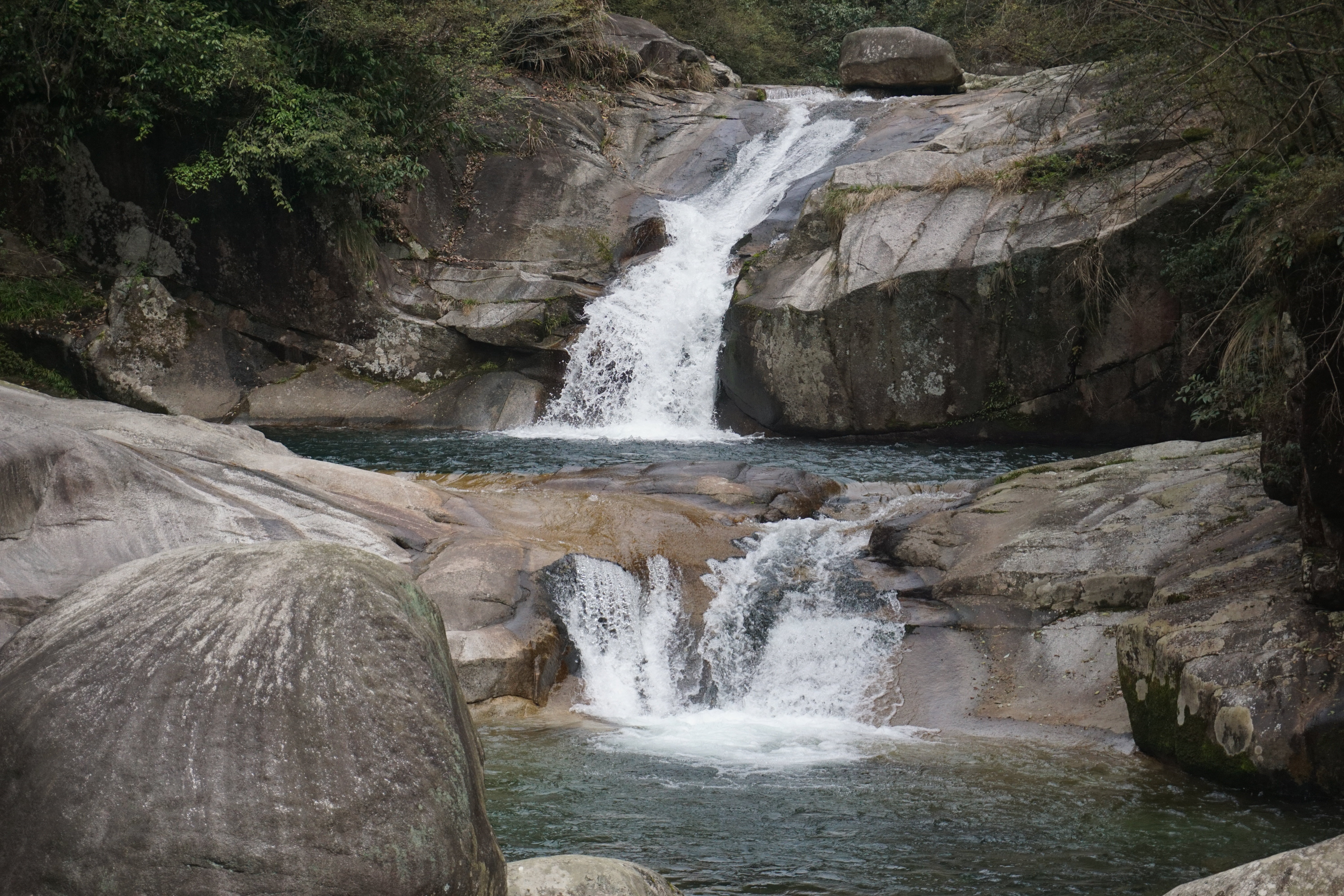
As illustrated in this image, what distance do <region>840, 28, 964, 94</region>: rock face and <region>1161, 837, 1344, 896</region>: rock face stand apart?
2155 centimetres

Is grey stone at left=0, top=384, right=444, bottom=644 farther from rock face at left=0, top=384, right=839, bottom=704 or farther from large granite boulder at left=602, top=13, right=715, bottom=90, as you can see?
large granite boulder at left=602, top=13, right=715, bottom=90

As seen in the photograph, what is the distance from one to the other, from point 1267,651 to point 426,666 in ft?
15.9

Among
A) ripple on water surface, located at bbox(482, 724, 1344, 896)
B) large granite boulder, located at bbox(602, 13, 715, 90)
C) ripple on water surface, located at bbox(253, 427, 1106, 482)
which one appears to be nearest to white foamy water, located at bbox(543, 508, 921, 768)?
ripple on water surface, located at bbox(482, 724, 1344, 896)

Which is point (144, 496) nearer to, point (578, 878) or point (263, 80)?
point (578, 878)

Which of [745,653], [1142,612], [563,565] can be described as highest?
[563,565]

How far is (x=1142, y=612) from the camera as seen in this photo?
7.19 metres

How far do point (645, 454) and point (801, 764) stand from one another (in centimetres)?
685

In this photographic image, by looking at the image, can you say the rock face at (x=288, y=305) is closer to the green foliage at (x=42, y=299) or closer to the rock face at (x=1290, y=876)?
the green foliage at (x=42, y=299)

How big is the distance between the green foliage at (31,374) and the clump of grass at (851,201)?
1039 cm

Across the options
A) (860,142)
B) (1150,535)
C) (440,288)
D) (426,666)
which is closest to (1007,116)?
(860,142)

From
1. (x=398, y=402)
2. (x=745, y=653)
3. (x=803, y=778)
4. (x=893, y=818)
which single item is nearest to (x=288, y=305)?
(x=398, y=402)

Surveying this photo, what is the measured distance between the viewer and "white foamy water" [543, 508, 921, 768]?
7156 mm

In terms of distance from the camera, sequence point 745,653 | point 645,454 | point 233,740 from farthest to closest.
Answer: point 645,454 → point 745,653 → point 233,740

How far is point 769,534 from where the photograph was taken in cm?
909
